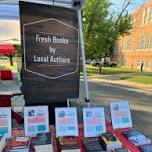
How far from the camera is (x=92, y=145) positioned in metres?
2.36

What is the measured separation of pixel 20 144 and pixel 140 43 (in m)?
52.2

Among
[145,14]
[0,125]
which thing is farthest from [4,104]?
[145,14]

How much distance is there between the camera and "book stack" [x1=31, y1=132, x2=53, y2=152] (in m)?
2.16

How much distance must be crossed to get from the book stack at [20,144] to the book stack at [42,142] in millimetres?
45

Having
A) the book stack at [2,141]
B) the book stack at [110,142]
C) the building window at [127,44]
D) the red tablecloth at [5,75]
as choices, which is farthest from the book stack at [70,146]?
the building window at [127,44]

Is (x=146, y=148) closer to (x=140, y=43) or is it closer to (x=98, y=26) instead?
(x=98, y=26)

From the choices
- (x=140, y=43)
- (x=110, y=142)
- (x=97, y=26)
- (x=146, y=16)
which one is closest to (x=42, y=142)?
(x=110, y=142)

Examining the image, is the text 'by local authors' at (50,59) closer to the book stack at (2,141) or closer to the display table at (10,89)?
the book stack at (2,141)

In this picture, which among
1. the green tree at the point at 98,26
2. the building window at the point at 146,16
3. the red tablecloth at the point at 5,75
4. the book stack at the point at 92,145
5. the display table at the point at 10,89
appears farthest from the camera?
the building window at the point at 146,16

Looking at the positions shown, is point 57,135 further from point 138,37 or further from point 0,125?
point 138,37

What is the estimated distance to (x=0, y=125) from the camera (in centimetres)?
243

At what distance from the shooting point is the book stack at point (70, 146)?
2.19 metres

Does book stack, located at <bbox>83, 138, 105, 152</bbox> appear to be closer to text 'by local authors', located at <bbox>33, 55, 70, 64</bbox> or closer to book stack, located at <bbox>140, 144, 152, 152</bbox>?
book stack, located at <bbox>140, 144, 152, 152</bbox>

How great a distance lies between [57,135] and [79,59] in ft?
4.12
